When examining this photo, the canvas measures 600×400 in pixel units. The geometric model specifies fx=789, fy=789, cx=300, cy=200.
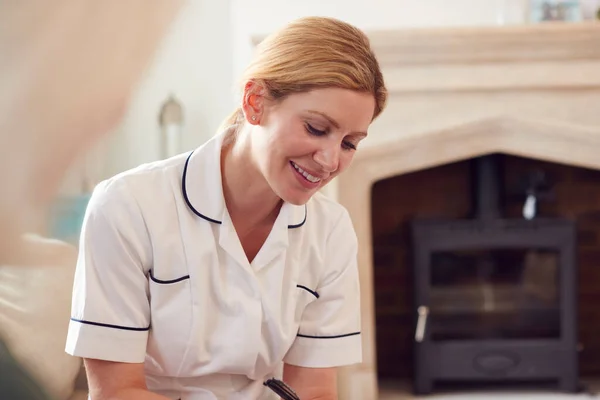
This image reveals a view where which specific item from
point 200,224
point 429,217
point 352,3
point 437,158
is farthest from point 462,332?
point 200,224

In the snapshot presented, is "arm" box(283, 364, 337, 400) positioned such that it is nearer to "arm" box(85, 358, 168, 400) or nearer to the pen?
the pen

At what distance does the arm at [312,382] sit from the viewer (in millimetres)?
1241

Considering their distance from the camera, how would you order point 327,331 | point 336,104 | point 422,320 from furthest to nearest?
point 422,320
point 327,331
point 336,104

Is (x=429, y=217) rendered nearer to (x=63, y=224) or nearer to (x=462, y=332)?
(x=462, y=332)

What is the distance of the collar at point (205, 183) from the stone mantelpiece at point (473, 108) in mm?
1151

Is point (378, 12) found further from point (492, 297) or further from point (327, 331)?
point (327, 331)

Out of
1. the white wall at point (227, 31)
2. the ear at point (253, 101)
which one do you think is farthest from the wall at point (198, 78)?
the ear at point (253, 101)

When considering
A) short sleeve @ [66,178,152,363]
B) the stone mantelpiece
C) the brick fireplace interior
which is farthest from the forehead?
the brick fireplace interior

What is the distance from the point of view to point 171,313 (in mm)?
1088

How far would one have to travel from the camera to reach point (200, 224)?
3.64 feet

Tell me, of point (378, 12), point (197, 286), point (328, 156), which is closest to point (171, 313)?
point (197, 286)

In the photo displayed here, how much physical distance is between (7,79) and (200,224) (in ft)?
2.37

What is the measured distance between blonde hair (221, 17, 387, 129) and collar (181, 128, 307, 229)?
147mm

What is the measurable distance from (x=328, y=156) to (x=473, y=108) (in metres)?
1.40
